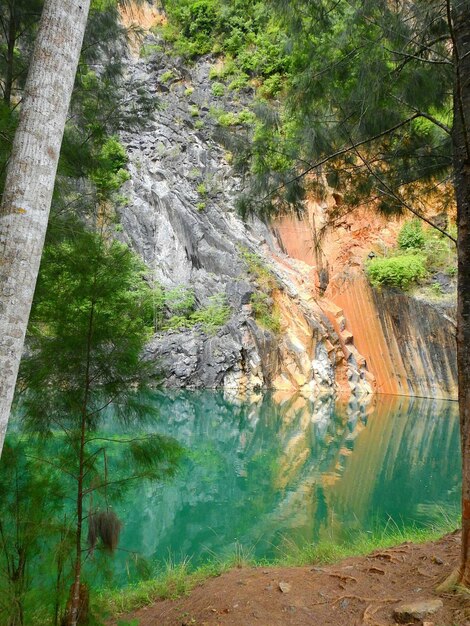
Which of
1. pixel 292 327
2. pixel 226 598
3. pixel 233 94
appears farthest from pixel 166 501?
pixel 233 94

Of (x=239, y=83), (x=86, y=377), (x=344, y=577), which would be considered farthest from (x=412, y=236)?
(x=86, y=377)

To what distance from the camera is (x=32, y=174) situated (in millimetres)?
1695

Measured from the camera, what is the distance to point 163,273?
23.8 meters

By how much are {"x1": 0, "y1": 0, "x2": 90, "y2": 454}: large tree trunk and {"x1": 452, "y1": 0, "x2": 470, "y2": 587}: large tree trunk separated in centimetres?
170

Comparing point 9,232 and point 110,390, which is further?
point 110,390

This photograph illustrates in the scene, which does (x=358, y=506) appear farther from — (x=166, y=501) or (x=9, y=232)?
(x=9, y=232)

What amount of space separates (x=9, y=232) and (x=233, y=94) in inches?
1042

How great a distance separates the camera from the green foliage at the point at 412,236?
2022cm

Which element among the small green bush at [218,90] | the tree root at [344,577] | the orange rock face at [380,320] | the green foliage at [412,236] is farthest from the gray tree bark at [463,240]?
the small green bush at [218,90]

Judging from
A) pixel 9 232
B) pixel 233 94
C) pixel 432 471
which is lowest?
pixel 432 471

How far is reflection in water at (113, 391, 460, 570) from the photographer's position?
592 cm

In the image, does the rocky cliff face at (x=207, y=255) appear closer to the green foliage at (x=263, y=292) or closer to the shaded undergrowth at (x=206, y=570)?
the green foliage at (x=263, y=292)

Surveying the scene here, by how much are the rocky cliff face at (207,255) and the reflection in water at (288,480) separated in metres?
4.92

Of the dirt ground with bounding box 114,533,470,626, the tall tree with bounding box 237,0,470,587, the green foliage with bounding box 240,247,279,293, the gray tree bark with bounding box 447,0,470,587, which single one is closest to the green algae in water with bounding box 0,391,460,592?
the dirt ground with bounding box 114,533,470,626
